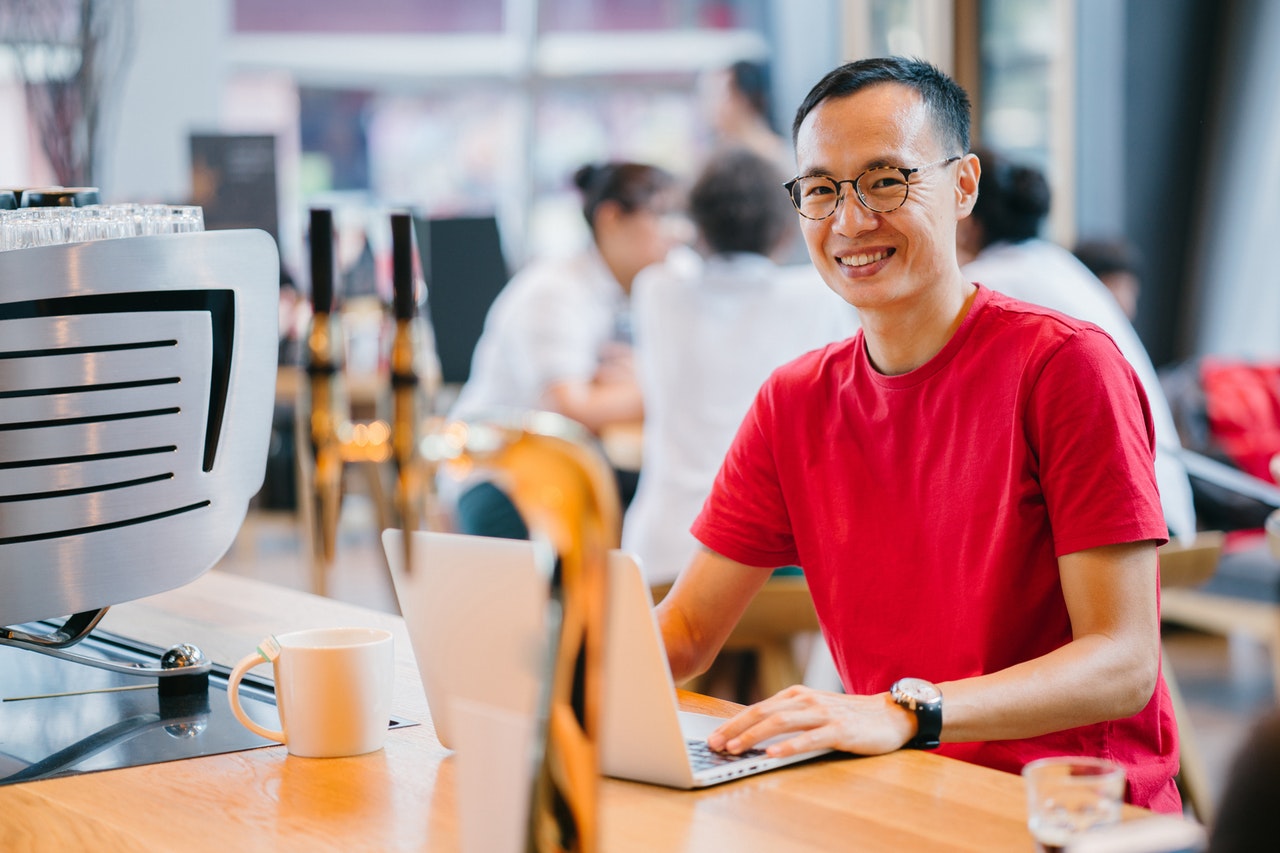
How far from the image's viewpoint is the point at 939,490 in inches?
63.7

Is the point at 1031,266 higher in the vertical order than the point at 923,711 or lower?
higher

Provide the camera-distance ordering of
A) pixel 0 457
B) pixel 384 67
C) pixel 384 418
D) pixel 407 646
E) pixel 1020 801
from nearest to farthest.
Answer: pixel 384 418 → pixel 1020 801 → pixel 0 457 → pixel 407 646 → pixel 384 67

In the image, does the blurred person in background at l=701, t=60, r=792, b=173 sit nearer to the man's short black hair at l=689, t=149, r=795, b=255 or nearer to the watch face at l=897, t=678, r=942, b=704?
the man's short black hair at l=689, t=149, r=795, b=255

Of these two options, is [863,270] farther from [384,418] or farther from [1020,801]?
[384,418]

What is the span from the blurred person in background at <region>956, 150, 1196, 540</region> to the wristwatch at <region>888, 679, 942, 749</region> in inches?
70.1

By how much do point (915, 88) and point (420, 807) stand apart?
3.30 ft

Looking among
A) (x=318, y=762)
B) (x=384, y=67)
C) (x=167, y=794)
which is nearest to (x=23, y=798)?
(x=167, y=794)

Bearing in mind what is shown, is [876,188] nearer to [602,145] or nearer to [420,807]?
[420,807]

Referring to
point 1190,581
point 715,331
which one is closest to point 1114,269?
point 1190,581

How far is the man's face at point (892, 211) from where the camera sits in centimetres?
166

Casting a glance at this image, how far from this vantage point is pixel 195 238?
151 centimetres

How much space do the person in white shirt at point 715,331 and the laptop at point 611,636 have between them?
6.37ft

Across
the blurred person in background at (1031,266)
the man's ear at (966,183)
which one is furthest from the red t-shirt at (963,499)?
the blurred person in background at (1031,266)

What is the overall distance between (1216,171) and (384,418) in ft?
18.7
